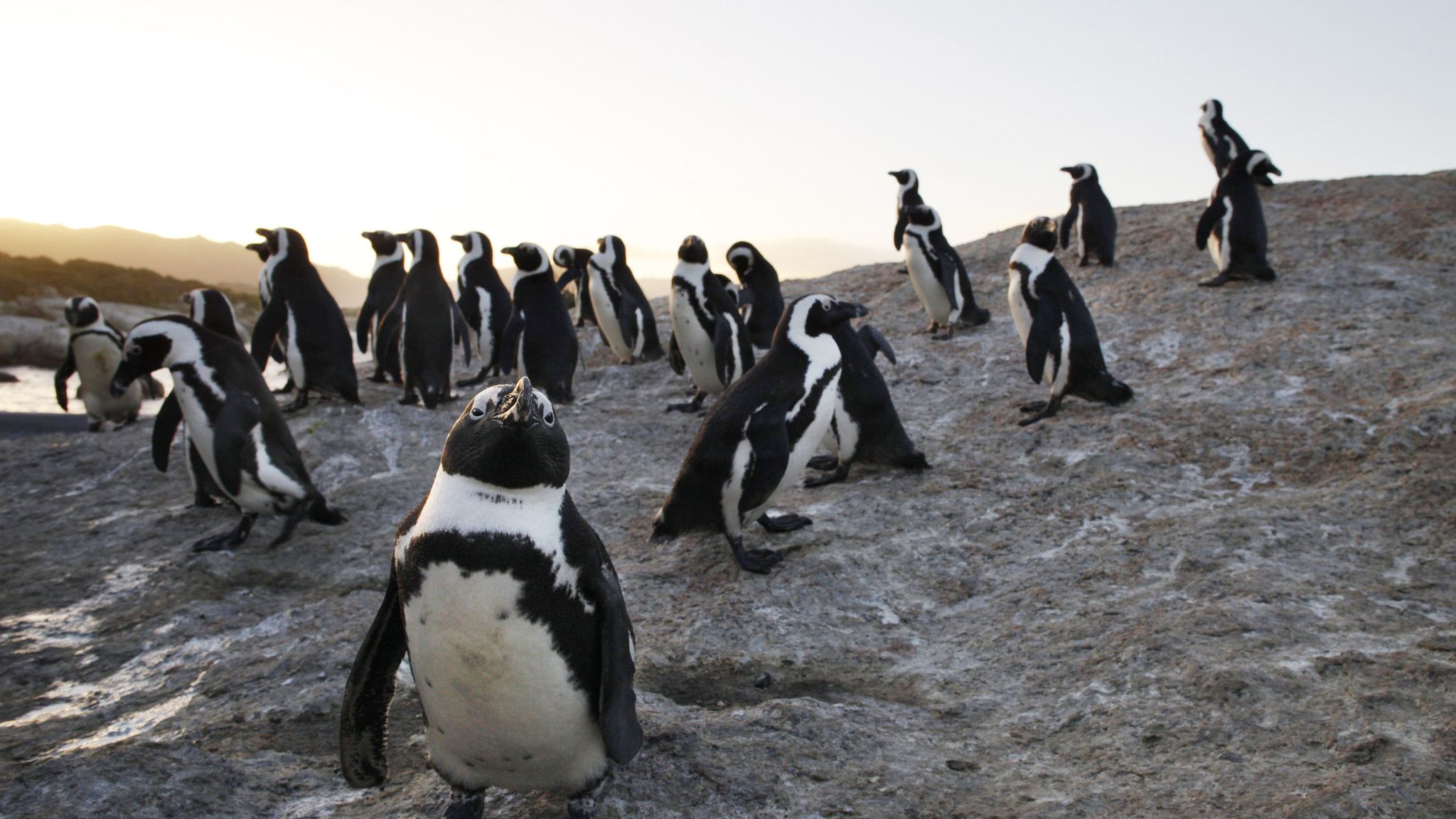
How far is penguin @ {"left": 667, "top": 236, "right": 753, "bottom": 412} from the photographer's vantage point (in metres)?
7.43

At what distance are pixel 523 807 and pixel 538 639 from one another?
1.90ft

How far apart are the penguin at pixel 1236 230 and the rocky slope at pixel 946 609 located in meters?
0.58

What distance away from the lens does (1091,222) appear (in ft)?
32.8

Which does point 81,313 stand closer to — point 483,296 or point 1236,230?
point 483,296

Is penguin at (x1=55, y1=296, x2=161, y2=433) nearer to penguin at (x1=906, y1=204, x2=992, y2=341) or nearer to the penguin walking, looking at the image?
the penguin walking

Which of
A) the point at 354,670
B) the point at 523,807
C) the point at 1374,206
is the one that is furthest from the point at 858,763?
the point at 1374,206

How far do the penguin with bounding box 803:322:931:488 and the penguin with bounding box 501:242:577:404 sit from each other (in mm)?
3028

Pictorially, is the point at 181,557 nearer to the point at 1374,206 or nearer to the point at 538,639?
the point at 538,639

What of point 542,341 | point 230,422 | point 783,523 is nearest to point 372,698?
point 783,523

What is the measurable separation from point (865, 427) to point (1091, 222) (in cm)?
558

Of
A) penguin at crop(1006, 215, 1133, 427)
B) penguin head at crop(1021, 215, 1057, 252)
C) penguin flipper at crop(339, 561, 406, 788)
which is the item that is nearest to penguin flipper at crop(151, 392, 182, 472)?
penguin flipper at crop(339, 561, 406, 788)

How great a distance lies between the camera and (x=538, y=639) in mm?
2258

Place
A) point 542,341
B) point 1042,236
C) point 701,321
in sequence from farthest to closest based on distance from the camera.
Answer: point 542,341, point 701,321, point 1042,236

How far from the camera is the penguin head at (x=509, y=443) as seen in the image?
2.14 m
